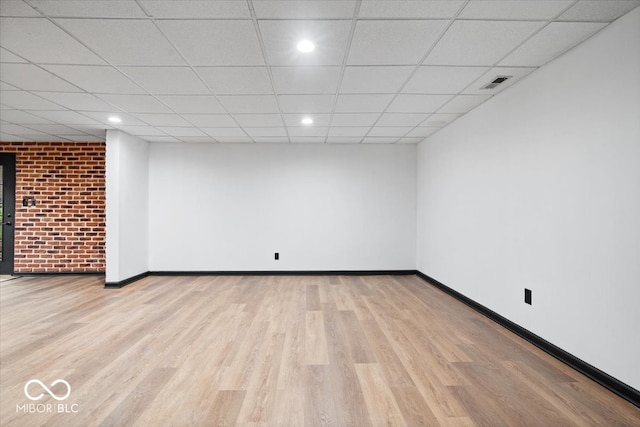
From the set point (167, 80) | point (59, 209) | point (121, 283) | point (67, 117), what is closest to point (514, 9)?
point (167, 80)

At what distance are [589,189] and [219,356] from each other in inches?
116

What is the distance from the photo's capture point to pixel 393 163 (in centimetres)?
549

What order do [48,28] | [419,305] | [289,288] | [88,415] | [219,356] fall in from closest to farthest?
1. [88,415]
2. [48,28]
3. [219,356]
4. [419,305]
5. [289,288]

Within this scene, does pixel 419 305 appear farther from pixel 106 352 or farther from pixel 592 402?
pixel 106 352

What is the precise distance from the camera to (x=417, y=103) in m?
3.41

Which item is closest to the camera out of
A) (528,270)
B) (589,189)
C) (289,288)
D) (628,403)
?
(628,403)

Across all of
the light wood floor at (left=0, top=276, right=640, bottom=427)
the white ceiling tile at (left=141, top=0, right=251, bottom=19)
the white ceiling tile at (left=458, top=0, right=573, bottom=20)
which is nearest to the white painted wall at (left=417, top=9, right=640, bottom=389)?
the light wood floor at (left=0, top=276, right=640, bottom=427)

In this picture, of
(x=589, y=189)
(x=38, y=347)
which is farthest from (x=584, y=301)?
(x=38, y=347)

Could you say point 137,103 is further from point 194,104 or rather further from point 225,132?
point 225,132

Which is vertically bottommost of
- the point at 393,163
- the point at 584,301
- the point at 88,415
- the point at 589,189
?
A: the point at 88,415

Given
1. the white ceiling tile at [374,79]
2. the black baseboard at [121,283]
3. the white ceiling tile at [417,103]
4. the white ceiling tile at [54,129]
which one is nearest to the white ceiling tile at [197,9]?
the white ceiling tile at [374,79]

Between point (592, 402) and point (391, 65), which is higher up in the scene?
point (391, 65)

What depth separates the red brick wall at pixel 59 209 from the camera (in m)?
5.26

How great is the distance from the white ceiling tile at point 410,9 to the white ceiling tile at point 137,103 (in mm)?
2431
